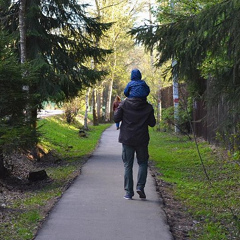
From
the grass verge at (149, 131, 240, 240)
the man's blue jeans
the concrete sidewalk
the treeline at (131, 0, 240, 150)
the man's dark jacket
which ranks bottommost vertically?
the grass verge at (149, 131, 240, 240)

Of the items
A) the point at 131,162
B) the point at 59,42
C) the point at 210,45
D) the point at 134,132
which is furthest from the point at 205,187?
the point at 59,42

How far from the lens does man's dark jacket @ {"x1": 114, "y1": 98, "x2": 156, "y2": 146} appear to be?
757cm

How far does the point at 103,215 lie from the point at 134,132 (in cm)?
158

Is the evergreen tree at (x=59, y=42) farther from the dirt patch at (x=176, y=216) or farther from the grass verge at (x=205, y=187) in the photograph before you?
the dirt patch at (x=176, y=216)

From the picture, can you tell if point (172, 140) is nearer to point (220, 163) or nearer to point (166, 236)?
point (220, 163)

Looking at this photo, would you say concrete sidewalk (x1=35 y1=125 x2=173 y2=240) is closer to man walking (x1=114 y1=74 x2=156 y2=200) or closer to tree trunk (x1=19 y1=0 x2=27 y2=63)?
man walking (x1=114 y1=74 x2=156 y2=200)

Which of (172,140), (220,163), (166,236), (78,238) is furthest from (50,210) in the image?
(172,140)

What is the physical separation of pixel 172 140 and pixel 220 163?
29.4ft

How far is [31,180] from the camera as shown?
33.4 ft

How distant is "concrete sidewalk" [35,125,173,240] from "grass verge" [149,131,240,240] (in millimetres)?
540

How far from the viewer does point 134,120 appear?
7617 millimetres

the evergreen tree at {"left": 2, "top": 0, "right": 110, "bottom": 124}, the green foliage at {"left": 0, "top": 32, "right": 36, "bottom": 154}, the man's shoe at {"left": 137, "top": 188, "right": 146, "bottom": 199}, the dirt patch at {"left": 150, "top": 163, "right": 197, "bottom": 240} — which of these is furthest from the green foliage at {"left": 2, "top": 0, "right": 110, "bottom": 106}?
the man's shoe at {"left": 137, "top": 188, "right": 146, "bottom": 199}

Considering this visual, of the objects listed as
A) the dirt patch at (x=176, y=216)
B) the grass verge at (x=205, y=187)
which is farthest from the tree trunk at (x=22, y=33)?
the dirt patch at (x=176, y=216)

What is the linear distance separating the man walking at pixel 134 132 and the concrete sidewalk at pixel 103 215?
0.37m
